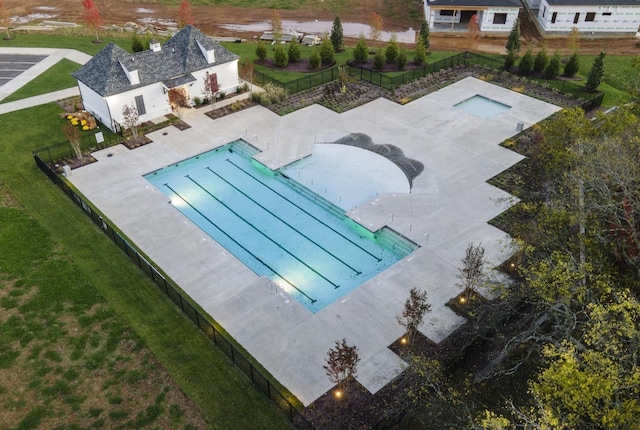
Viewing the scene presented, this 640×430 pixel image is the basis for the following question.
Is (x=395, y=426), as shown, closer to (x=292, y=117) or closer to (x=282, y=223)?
(x=282, y=223)

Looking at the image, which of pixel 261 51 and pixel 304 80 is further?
pixel 261 51

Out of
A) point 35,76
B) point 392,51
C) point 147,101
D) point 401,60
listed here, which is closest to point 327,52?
point 392,51

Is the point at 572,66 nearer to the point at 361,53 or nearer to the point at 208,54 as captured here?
the point at 361,53

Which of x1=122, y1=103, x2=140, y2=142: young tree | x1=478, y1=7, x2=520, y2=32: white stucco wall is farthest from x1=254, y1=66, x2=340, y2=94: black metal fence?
x1=478, y1=7, x2=520, y2=32: white stucco wall

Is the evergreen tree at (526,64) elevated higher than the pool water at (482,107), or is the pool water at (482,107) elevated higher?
the evergreen tree at (526,64)

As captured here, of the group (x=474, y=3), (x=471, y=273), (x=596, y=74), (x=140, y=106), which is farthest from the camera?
(x=474, y=3)

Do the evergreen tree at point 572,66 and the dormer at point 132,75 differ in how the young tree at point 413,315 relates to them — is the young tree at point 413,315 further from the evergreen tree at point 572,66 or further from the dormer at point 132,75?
the evergreen tree at point 572,66

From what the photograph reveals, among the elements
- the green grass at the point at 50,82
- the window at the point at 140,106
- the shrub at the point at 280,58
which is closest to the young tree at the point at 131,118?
the window at the point at 140,106
